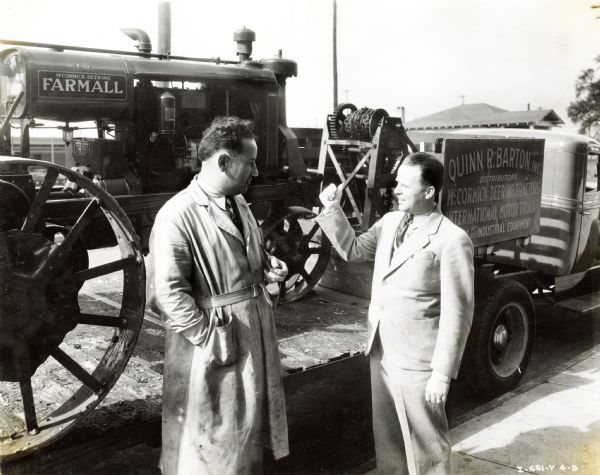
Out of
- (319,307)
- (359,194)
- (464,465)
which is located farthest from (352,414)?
(359,194)

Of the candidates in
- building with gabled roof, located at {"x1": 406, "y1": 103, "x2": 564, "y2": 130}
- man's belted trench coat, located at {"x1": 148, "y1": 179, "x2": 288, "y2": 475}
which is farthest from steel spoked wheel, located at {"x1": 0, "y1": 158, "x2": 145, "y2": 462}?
building with gabled roof, located at {"x1": 406, "y1": 103, "x2": 564, "y2": 130}

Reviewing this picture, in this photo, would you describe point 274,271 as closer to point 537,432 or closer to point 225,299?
point 225,299

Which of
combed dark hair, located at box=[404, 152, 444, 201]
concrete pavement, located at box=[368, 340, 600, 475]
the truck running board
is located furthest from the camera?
the truck running board

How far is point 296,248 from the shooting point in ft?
19.5

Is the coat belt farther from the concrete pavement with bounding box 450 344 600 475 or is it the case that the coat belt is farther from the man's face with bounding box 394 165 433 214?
the concrete pavement with bounding box 450 344 600 475

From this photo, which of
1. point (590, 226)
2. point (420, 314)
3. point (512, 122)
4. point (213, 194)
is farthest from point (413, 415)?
point (512, 122)

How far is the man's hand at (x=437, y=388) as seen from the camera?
289 cm

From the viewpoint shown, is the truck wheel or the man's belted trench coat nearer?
the man's belted trench coat

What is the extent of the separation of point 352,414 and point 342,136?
2.88 meters

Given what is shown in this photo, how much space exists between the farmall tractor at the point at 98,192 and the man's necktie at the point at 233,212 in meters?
0.74

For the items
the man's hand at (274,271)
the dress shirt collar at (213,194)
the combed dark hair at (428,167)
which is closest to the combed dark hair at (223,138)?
the dress shirt collar at (213,194)

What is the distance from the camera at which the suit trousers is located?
9.97 ft

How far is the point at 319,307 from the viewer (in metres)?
5.36

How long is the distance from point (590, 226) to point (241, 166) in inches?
218
